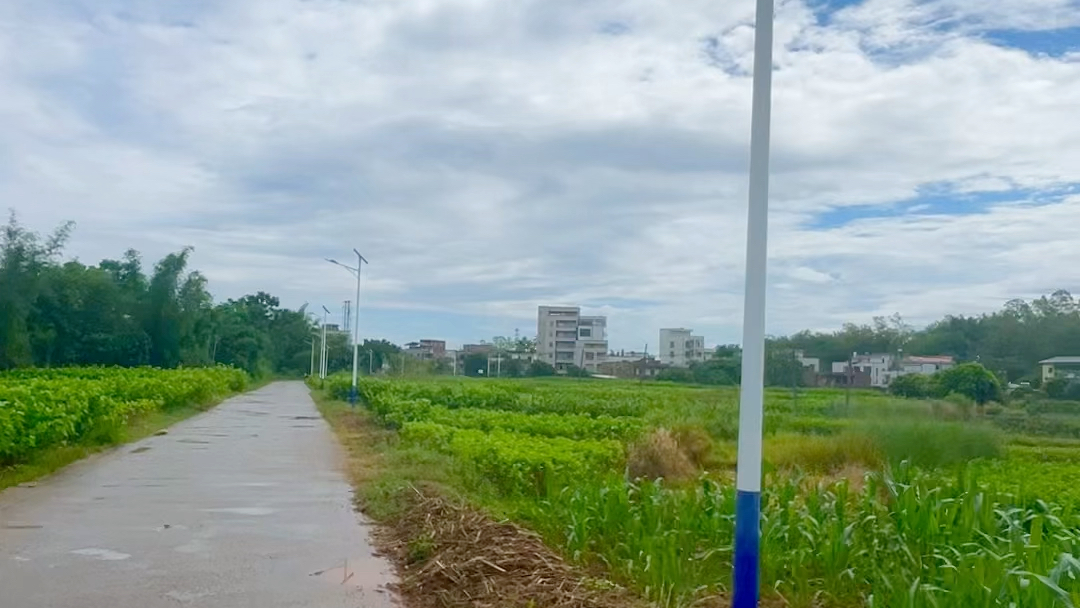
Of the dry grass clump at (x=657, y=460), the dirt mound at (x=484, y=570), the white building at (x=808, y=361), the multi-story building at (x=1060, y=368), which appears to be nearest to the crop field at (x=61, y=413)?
the dirt mound at (x=484, y=570)

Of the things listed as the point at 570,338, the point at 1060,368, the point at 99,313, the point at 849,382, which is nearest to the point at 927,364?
the point at 849,382

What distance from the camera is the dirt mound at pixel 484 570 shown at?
6.64 meters

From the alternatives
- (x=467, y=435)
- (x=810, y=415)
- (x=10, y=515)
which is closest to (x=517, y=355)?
(x=810, y=415)

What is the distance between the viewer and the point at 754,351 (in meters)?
4.88

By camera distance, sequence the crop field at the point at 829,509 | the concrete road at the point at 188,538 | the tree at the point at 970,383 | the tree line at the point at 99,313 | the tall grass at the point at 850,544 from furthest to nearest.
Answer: the tree line at the point at 99,313 → the tree at the point at 970,383 → the concrete road at the point at 188,538 → the crop field at the point at 829,509 → the tall grass at the point at 850,544

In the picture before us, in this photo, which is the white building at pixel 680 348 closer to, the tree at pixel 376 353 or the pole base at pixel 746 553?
the pole base at pixel 746 553

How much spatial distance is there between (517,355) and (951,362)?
43963 millimetres

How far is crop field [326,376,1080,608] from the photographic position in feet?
19.6

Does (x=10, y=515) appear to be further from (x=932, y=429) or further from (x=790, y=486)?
(x=932, y=429)

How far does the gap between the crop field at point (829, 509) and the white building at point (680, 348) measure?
13.9 metres

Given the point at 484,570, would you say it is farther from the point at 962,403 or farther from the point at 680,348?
the point at 680,348

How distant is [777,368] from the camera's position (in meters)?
21.5

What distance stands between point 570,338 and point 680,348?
19.3 metres

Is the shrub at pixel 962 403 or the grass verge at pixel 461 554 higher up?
the shrub at pixel 962 403
